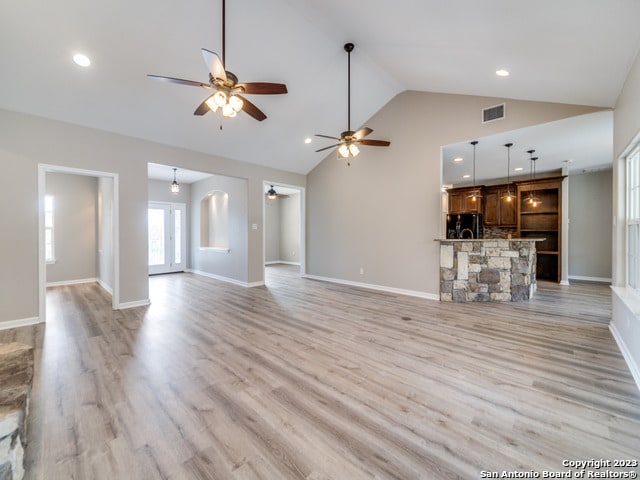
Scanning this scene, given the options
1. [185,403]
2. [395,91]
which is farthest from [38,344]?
[395,91]

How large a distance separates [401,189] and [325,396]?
4491 millimetres

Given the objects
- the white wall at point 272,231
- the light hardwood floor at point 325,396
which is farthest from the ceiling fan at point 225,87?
the white wall at point 272,231

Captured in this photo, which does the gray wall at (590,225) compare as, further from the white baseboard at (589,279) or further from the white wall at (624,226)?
the white wall at (624,226)

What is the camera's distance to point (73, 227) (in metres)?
7.05

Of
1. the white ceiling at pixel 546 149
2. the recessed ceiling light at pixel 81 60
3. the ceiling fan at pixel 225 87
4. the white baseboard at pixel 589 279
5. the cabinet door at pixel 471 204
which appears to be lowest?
the white baseboard at pixel 589 279

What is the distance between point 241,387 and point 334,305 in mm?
2709

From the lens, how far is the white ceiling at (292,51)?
252cm

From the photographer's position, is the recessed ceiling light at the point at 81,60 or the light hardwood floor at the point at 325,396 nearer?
the light hardwood floor at the point at 325,396

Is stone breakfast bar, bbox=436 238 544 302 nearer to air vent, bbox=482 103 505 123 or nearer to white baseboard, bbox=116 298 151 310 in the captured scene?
air vent, bbox=482 103 505 123

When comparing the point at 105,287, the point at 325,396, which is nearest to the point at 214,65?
the point at 325,396

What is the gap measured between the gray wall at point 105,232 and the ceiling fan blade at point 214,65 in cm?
433

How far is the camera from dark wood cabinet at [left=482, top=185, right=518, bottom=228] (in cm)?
755

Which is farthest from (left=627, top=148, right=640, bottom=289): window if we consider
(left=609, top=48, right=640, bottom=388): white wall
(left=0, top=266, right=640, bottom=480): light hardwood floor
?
(left=0, top=266, right=640, bottom=480): light hardwood floor

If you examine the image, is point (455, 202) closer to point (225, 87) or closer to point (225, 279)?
point (225, 279)
